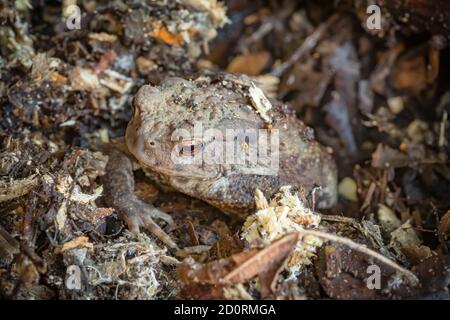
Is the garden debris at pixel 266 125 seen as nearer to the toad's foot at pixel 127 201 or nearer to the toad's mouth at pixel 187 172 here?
the toad's foot at pixel 127 201

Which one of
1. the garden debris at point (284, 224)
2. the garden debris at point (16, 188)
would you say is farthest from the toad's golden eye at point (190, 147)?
the garden debris at point (16, 188)

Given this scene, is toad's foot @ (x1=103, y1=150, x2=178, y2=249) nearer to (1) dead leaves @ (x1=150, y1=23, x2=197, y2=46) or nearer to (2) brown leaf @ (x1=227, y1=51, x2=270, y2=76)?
(1) dead leaves @ (x1=150, y1=23, x2=197, y2=46)

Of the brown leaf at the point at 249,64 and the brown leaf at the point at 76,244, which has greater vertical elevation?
the brown leaf at the point at 249,64

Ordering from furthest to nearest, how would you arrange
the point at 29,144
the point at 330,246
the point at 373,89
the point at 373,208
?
the point at 373,89 → the point at 373,208 → the point at 29,144 → the point at 330,246
